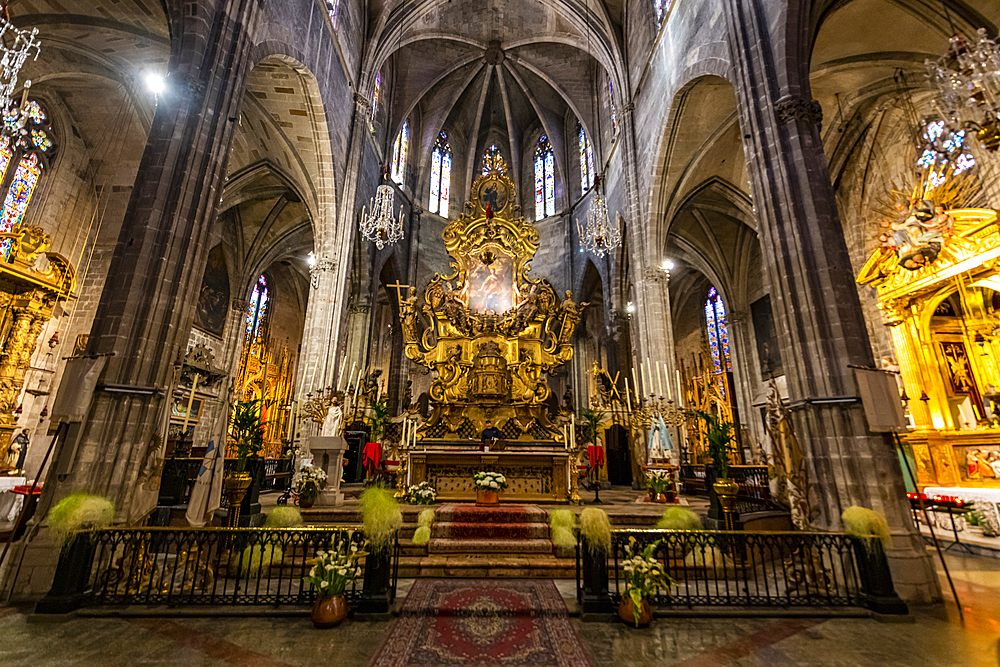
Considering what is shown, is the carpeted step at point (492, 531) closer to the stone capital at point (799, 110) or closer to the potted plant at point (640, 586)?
the potted plant at point (640, 586)

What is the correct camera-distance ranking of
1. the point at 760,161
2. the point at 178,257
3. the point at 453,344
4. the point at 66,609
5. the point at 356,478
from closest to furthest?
the point at 66,609
the point at 178,257
the point at 760,161
the point at 453,344
the point at 356,478

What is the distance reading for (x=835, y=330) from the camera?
573 cm

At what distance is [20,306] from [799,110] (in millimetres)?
17594

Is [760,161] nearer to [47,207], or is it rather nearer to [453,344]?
[453,344]

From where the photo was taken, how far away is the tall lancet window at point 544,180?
24.5 metres

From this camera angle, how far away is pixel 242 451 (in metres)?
5.97

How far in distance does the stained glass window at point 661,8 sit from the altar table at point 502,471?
14001mm

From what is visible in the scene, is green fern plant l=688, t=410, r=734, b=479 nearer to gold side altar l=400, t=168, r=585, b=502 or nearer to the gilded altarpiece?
gold side altar l=400, t=168, r=585, b=502

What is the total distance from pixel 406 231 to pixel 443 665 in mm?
20819

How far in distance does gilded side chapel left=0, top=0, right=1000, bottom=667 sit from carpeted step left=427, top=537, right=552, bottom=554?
51 millimetres

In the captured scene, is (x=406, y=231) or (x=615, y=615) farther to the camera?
(x=406, y=231)

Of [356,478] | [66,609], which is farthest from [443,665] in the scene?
[356,478]

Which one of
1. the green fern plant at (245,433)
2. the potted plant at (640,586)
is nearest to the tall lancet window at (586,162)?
the green fern plant at (245,433)

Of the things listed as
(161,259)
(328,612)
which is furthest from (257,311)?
(328,612)
